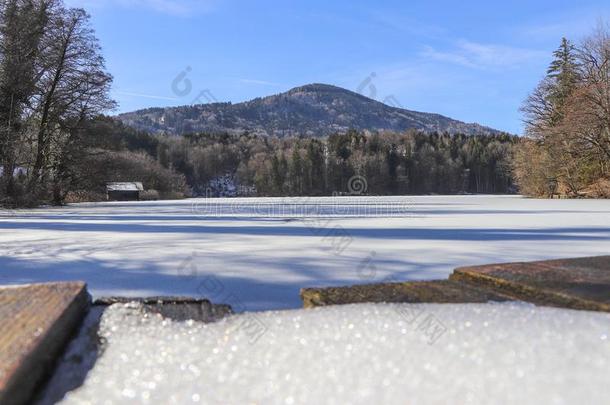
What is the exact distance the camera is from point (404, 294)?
129 centimetres

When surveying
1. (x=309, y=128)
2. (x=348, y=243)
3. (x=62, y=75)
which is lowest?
(x=348, y=243)

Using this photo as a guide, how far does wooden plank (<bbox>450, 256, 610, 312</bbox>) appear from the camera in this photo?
3.75 feet

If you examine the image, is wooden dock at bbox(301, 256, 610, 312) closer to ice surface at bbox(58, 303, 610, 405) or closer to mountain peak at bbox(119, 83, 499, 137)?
ice surface at bbox(58, 303, 610, 405)

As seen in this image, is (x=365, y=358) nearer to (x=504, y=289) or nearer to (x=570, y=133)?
(x=504, y=289)

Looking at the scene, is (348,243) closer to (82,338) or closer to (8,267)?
(8,267)

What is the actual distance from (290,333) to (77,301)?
0.55 metres

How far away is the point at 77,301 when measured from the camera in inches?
45.3

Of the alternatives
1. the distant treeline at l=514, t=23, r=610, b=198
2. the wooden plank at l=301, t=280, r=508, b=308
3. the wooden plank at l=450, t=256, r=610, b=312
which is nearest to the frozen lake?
the wooden plank at l=301, t=280, r=508, b=308

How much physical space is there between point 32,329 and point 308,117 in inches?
5729

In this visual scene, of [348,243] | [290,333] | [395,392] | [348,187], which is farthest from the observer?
[348,187]

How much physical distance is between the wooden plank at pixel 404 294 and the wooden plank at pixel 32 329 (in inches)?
24.4

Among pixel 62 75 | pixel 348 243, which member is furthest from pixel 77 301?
pixel 62 75

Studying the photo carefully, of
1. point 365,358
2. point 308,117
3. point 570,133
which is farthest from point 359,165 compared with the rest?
point 308,117

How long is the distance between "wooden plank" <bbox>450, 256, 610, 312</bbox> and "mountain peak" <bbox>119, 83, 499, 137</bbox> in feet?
295
